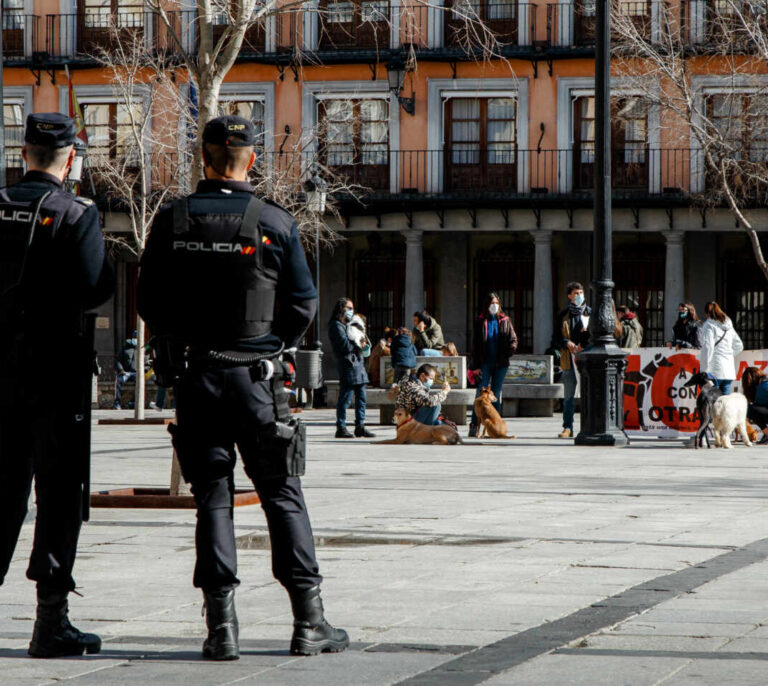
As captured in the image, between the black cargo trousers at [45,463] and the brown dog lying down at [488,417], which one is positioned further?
the brown dog lying down at [488,417]

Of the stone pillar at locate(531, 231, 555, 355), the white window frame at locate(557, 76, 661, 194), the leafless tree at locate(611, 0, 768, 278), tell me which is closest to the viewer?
the leafless tree at locate(611, 0, 768, 278)

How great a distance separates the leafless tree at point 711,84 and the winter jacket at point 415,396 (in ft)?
35.2

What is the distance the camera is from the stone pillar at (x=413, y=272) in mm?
33781

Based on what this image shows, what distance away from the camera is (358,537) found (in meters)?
8.60

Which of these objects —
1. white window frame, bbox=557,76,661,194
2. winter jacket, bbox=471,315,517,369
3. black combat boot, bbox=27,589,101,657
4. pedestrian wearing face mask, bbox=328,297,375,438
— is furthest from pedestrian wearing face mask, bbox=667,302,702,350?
black combat boot, bbox=27,589,101,657

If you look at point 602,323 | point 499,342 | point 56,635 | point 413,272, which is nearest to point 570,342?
point 499,342

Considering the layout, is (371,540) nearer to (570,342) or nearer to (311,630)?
(311,630)

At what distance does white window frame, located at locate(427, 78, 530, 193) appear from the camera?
33.6 m

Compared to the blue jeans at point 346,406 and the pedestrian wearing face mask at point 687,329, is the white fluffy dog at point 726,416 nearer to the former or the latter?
the blue jeans at point 346,406

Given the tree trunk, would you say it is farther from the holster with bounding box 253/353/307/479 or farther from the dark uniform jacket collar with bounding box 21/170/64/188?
the holster with bounding box 253/353/307/479

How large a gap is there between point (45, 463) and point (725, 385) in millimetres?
13429

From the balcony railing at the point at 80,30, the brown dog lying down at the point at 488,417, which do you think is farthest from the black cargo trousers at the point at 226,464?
the balcony railing at the point at 80,30

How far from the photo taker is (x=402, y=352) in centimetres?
2052

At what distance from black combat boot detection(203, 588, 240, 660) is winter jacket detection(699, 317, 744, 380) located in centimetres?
1289
